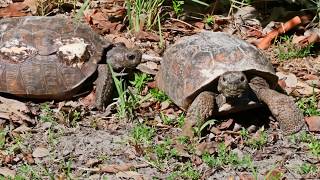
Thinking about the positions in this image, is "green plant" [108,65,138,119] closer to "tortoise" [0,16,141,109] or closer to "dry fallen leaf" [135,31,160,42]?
"tortoise" [0,16,141,109]

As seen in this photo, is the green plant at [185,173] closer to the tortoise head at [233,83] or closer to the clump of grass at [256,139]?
the clump of grass at [256,139]

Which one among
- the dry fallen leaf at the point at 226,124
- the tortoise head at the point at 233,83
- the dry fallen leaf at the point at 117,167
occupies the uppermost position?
the tortoise head at the point at 233,83

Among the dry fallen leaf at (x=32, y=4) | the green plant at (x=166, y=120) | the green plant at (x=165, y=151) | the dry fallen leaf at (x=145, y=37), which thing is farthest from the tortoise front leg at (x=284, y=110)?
the dry fallen leaf at (x=32, y=4)

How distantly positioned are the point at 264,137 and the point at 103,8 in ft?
9.82

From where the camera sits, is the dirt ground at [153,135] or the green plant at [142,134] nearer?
the dirt ground at [153,135]

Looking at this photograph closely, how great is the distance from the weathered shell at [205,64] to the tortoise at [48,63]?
0.64m

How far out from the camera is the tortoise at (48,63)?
600 cm

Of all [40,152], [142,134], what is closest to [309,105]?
[142,134]

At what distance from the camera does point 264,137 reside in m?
5.52

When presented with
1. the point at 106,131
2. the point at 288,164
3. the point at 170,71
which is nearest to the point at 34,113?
the point at 106,131

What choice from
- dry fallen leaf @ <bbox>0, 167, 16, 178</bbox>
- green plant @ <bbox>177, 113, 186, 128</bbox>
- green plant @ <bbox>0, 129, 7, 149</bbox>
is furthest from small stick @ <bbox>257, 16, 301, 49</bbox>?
dry fallen leaf @ <bbox>0, 167, 16, 178</bbox>

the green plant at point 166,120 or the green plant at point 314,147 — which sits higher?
the green plant at point 314,147

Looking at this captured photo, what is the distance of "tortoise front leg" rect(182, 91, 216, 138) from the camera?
552 cm

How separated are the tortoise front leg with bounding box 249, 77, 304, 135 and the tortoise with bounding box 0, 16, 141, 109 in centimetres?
144
